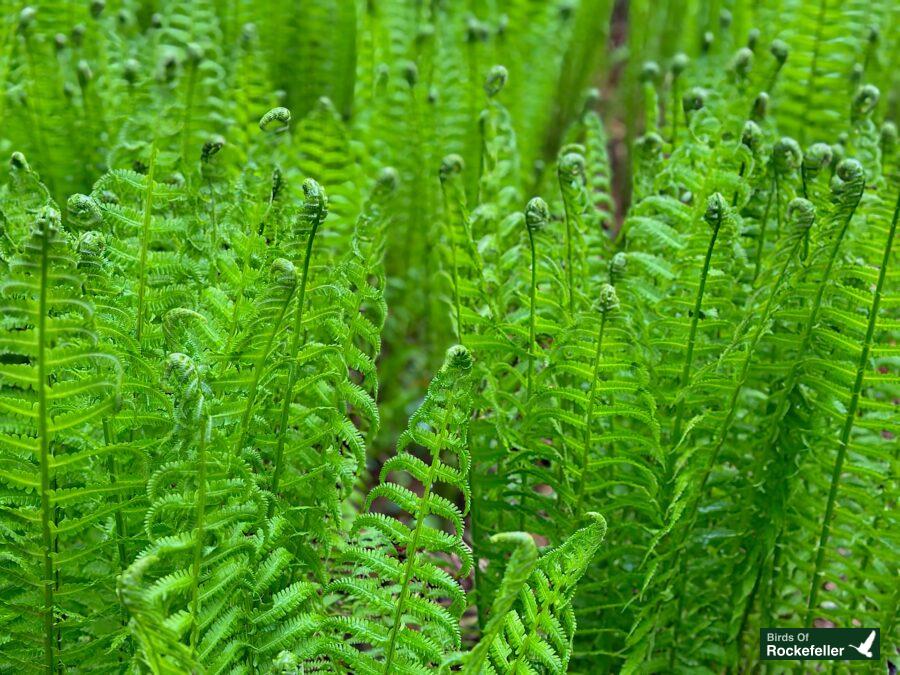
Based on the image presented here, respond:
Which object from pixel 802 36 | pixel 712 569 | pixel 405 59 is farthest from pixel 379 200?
pixel 802 36

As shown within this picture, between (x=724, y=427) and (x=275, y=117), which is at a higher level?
(x=275, y=117)

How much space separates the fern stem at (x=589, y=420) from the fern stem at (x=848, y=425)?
44cm

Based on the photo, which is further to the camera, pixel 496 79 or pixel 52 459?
pixel 496 79

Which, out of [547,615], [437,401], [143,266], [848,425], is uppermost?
[143,266]

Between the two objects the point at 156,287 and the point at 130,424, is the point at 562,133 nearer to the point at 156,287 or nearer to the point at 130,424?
the point at 156,287

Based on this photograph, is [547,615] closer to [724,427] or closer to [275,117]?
[724,427]

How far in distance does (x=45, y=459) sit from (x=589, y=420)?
802 mm

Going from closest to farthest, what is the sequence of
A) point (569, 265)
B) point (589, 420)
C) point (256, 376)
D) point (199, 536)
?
point (199, 536), point (256, 376), point (589, 420), point (569, 265)

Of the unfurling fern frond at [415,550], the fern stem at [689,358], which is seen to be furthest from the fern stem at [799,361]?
the unfurling fern frond at [415,550]

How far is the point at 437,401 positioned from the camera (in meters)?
1.30

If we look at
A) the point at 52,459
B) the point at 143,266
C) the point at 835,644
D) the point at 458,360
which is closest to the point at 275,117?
the point at 143,266

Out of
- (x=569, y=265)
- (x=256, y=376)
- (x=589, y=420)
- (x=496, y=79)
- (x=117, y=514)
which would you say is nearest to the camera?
(x=256, y=376)

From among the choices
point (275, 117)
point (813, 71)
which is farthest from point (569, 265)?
point (813, 71)

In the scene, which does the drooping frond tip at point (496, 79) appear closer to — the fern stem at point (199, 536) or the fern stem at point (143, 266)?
the fern stem at point (143, 266)
